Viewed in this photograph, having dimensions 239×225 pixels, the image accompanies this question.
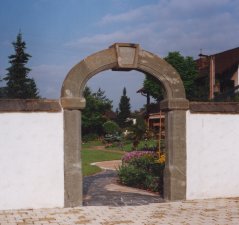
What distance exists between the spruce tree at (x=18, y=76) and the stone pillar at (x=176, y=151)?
30.3 metres

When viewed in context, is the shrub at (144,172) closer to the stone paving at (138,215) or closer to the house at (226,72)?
the stone paving at (138,215)

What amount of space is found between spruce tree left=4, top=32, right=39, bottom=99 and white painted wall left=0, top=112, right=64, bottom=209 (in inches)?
1191

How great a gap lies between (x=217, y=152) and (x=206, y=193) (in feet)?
3.41

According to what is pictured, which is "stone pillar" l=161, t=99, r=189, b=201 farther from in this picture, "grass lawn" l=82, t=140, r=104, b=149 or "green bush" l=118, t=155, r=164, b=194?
"grass lawn" l=82, t=140, r=104, b=149

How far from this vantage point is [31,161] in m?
8.27

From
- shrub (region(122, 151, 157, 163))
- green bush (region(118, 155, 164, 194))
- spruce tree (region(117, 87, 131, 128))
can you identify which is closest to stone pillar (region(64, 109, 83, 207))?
green bush (region(118, 155, 164, 194))

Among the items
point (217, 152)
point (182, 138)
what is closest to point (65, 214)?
point (182, 138)

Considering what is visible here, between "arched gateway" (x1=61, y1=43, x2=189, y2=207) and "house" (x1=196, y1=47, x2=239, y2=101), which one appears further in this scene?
"house" (x1=196, y1=47, x2=239, y2=101)

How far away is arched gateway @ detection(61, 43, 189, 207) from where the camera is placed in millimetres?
8586

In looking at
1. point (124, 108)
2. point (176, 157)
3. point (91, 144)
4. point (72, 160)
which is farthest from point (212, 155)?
point (124, 108)

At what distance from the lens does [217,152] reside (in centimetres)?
950

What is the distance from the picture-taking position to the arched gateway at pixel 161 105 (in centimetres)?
859

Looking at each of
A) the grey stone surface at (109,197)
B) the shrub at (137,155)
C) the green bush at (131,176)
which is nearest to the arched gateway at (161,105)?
the grey stone surface at (109,197)

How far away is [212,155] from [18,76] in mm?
31964
